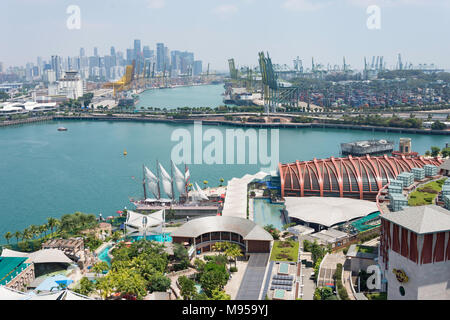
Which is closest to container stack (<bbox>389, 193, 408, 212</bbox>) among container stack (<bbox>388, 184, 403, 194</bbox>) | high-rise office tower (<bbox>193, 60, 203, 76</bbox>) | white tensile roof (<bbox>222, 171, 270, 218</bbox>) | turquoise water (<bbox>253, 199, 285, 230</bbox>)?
container stack (<bbox>388, 184, 403, 194</bbox>)

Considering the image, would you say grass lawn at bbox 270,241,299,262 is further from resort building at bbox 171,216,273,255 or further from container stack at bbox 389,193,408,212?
container stack at bbox 389,193,408,212

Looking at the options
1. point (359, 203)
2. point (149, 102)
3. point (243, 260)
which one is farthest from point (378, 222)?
point (149, 102)

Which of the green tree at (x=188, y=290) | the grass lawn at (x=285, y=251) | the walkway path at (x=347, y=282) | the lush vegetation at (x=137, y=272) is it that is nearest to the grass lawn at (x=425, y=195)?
the walkway path at (x=347, y=282)

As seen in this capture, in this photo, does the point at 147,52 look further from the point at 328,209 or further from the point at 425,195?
the point at 425,195

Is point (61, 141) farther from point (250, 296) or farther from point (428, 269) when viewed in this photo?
point (428, 269)

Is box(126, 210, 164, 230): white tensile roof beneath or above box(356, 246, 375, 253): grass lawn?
beneath
